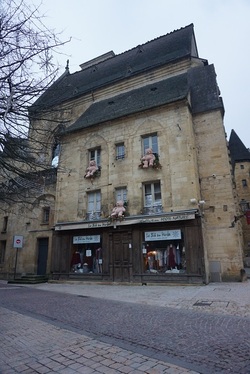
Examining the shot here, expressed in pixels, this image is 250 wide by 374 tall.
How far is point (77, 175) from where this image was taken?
54.2 ft

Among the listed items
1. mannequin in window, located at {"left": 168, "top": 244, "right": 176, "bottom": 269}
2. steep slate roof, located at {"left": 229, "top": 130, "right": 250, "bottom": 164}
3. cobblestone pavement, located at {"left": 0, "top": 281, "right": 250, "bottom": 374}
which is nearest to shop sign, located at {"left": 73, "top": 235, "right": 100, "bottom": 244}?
mannequin in window, located at {"left": 168, "top": 244, "right": 176, "bottom": 269}

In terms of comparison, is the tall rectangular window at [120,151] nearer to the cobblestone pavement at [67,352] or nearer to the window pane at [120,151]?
the window pane at [120,151]

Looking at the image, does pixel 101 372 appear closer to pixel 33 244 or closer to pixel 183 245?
pixel 183 245

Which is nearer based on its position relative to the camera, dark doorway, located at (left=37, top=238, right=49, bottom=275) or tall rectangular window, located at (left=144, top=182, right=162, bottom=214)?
tall rectangular window, located at (left=144, top=182, right=162, bottom=214)

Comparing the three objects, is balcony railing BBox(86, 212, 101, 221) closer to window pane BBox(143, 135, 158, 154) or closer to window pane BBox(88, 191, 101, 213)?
window pane BBox(88, 191, 101, 213)

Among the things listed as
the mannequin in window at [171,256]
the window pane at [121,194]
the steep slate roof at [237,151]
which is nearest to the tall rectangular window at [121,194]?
the window pane at [121,194]

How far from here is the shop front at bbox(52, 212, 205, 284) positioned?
39.7ft

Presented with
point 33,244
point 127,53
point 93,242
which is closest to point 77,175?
point 93,242

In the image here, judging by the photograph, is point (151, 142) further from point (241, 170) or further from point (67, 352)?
point (241, 170)

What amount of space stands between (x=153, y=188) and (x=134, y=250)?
343 centimetres

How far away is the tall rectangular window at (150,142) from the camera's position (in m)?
14.5

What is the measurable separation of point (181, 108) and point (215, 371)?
13.0 meters

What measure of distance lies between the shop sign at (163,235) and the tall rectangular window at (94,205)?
10.9 ft

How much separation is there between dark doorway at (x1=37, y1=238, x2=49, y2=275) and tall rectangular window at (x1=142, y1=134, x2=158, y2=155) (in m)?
9.23
